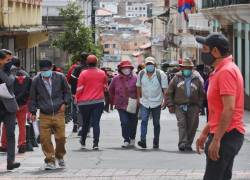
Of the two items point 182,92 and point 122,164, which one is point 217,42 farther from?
point 182,92

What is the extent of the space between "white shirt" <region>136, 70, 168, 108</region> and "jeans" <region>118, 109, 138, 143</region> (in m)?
0.43

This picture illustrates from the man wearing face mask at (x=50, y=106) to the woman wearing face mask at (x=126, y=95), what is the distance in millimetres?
2988

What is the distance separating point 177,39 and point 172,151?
2336 inches

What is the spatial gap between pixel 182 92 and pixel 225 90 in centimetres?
771

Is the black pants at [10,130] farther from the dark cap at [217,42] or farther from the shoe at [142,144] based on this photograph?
the dark cap at [217,42]

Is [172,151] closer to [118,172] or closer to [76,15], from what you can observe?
[118,172]

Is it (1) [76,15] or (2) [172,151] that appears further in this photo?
(1) [76,15]

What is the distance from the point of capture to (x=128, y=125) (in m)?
15.2

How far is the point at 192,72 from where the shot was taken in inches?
575

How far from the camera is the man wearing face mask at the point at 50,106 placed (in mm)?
11961

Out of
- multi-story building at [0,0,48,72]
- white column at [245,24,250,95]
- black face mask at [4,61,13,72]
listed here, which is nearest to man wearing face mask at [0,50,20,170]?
black face mask at [4,61,13,72]

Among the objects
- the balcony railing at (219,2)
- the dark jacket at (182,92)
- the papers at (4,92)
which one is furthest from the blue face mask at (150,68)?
the balcony railing at (219,2)

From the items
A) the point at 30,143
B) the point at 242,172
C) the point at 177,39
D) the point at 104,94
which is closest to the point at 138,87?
the point at 104,94

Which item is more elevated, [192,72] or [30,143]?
[192,72]
